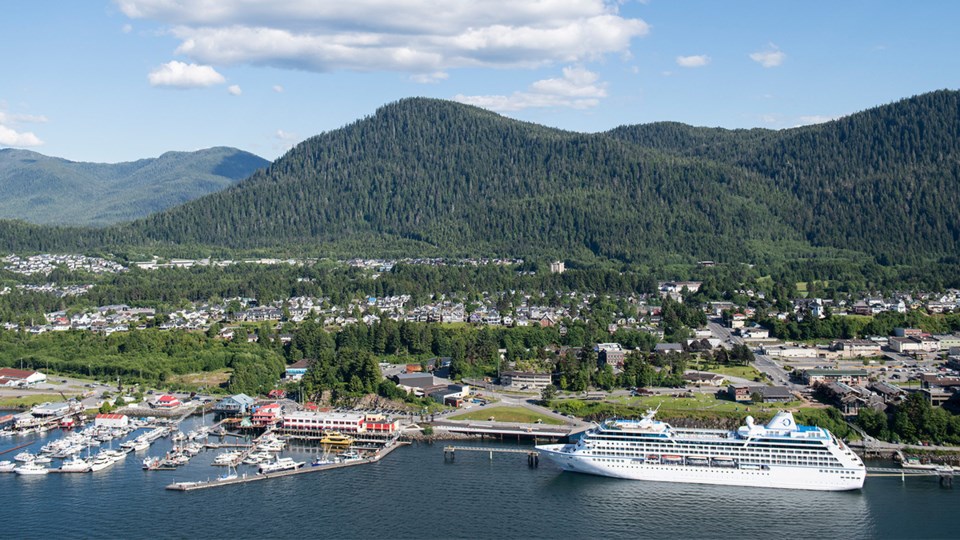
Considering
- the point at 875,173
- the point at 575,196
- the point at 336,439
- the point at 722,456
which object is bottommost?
the point at 336,439

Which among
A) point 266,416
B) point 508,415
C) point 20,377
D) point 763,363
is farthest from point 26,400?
point 763,363

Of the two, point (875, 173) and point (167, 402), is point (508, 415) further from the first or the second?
point (875, 173)

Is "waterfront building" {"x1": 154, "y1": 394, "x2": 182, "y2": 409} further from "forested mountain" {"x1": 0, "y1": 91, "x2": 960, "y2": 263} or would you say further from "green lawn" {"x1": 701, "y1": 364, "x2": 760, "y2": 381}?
"forested mountain" {"x1": 0, "y1": 91, "x2": 960, "y2": 263}

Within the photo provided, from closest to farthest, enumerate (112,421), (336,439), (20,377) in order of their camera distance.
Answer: (336,439) → (112,421) → (20,377)

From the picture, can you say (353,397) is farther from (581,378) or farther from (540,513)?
(540,513)

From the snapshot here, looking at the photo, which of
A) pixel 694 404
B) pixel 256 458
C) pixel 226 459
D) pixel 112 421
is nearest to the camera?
pixel 226 459

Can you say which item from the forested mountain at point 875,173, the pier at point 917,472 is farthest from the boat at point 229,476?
the forested mountain at point 875,173
